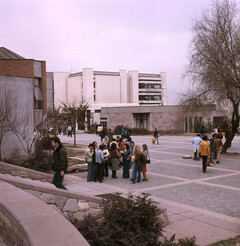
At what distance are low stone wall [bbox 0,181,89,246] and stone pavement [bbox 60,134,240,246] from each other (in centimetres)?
289

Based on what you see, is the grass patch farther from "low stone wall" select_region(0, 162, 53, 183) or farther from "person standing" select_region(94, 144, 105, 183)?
"person standing" select_region(94, 144, 105, 183)

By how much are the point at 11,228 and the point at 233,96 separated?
17.9 meters

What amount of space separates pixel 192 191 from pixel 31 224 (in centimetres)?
739

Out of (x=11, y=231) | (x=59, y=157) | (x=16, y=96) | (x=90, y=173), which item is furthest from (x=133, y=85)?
(x=11, y=231)

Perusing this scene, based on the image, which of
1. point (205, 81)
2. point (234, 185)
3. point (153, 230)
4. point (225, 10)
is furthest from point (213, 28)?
point (153, 230)

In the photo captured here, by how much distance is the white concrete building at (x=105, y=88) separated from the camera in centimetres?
8894

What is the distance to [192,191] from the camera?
36.0 ft

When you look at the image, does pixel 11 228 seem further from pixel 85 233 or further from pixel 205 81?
pixel 205 81

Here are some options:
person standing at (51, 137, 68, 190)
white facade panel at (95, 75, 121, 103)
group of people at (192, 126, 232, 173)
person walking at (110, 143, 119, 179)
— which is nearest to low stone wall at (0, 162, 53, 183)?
person standing at (51, 137, 68, 190)

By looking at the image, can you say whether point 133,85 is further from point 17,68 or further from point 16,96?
point 16,96

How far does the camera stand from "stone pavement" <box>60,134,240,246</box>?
711 cm

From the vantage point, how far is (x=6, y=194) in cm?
629

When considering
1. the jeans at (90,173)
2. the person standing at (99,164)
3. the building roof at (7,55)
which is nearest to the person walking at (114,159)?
the person standing at (99,164)

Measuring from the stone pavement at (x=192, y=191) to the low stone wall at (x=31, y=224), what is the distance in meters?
2.89
